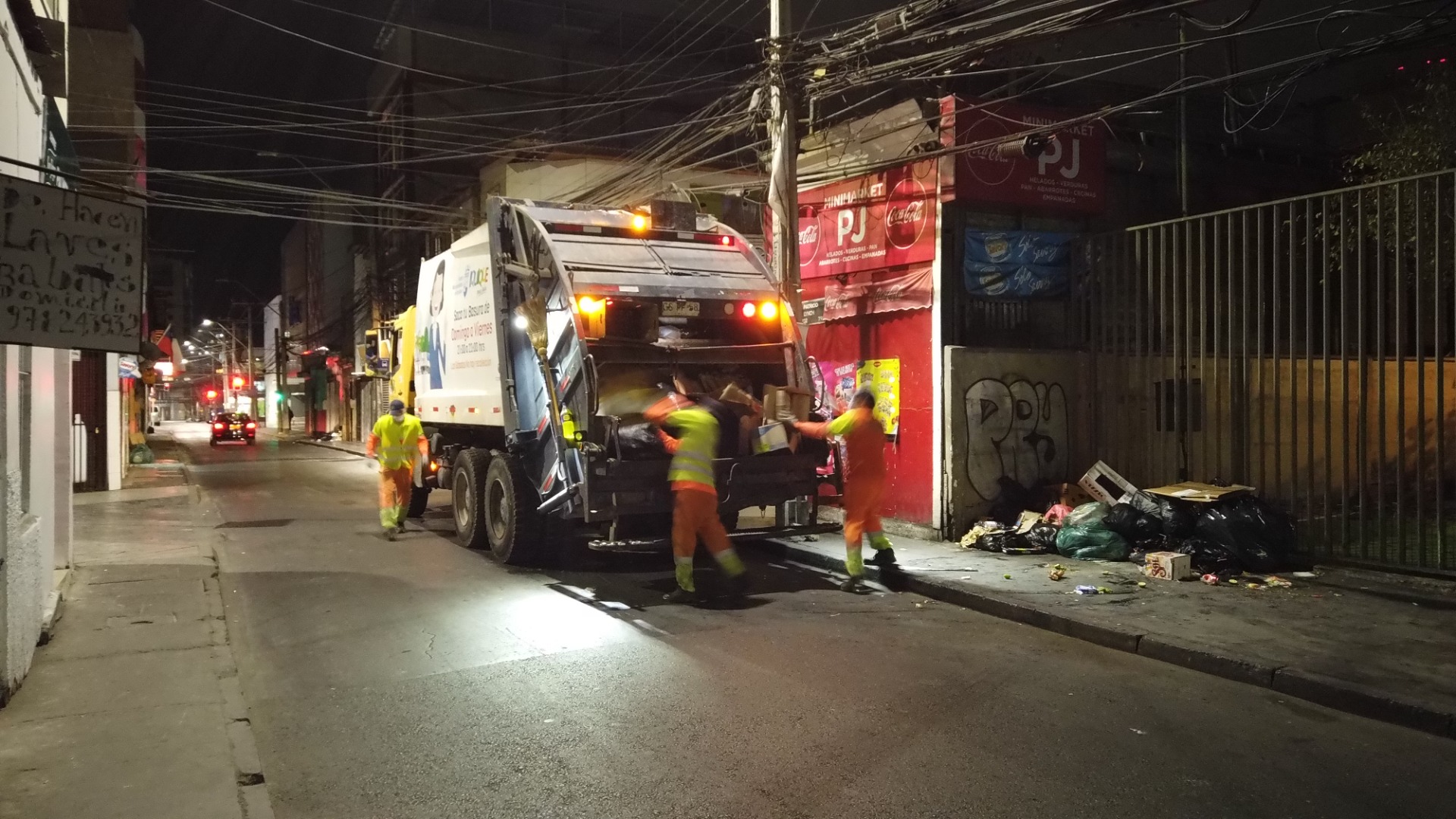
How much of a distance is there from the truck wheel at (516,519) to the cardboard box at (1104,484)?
18.6ft

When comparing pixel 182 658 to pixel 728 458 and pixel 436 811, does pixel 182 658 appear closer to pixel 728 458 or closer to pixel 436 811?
pixel 436 811

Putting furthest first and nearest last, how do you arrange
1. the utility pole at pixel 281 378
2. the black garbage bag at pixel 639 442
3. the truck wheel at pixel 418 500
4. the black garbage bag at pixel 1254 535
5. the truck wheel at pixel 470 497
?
the utility pole at pixel 281 378 → the truck wheel at pixel 418 500 → the truck wheel at pixel 470 497 → the black garbage bag at pixel 1254 535 → the black garbage bag at pixel 639 442

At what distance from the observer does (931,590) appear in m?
8.65

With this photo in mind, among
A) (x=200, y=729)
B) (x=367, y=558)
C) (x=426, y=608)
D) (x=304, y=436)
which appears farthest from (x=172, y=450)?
(x=200, y=729)

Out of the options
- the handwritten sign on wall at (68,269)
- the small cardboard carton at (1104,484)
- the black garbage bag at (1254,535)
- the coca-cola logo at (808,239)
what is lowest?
the black garbage bag at (1254,535)

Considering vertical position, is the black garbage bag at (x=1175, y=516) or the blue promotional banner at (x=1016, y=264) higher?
the blue promotional banner at (x=1016, y=264)

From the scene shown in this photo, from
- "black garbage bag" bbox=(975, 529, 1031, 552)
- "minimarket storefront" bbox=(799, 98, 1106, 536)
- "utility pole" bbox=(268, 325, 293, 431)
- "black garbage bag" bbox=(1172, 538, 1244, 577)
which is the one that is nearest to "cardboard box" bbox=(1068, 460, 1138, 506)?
"minimarket storefront" bbox=(799, 98, 1106, 536)

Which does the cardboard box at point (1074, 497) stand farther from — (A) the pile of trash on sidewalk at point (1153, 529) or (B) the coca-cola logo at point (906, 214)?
(B) the coca-cola logo at point (906, 214)

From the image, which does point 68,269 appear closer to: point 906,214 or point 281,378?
point 906,214

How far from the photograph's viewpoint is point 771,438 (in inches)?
348

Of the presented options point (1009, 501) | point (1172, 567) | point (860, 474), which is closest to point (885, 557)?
point (860, 474)

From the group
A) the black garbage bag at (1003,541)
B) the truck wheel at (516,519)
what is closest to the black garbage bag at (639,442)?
the truck wheel at (516,519)

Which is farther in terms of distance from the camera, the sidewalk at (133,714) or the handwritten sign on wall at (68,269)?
the handwritten sign on wall at (68,269)

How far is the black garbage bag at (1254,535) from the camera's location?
8781 millimetres
